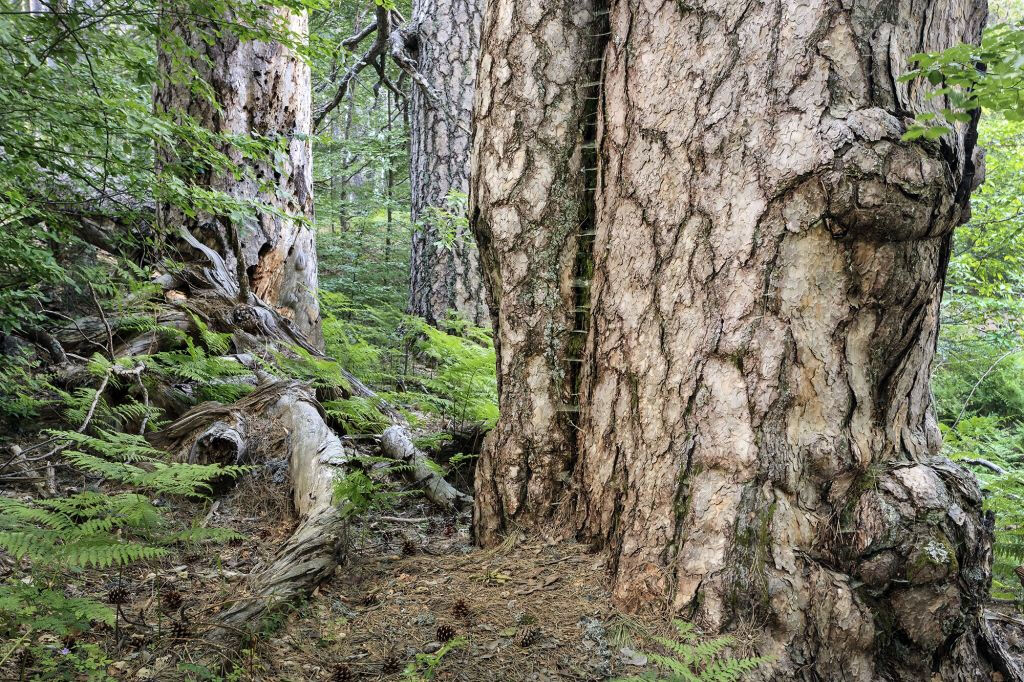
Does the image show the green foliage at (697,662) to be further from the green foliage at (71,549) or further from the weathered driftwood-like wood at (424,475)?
the weathered driftwood-like wood at (424,475)

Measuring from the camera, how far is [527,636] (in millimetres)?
2211

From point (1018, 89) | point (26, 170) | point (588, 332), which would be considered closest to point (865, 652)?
point (588, 332)

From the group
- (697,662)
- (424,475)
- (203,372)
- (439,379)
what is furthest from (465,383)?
(697,662)

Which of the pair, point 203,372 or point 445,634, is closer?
point 445,634

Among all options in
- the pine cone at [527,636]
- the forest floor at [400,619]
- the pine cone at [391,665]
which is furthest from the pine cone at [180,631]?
the pine cone at [527,636]

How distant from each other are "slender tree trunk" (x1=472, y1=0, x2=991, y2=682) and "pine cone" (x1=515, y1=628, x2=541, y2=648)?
0.34 meters

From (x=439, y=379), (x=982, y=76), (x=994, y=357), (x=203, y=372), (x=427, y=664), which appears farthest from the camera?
(x=994, y=357)

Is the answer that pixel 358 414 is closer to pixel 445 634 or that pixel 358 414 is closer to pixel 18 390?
pixel 445 634

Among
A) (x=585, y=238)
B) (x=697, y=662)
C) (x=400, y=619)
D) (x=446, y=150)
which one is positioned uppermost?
(x=446, y=150)

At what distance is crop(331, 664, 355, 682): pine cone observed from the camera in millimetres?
2045

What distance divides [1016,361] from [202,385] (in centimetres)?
756

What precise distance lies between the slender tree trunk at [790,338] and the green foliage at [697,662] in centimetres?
11

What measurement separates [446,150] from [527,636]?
6.63 meters

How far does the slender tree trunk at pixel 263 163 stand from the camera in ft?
18.6
